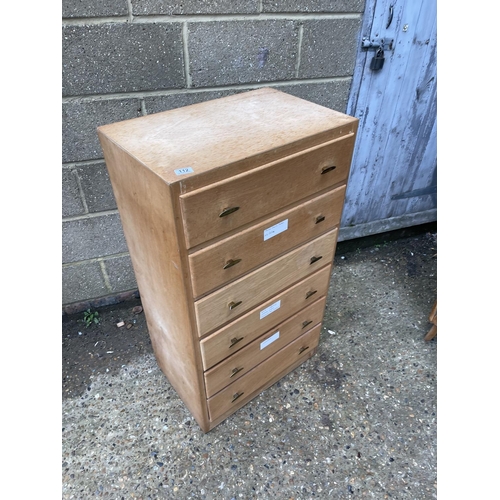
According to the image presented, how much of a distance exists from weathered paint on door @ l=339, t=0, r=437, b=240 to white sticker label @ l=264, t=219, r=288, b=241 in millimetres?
1343

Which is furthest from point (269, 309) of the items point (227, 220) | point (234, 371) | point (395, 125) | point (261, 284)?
point (395, 125)

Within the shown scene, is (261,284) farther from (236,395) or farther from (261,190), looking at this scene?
(236,395)

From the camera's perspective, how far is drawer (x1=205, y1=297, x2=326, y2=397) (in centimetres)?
178

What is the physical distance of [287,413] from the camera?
2.12 m

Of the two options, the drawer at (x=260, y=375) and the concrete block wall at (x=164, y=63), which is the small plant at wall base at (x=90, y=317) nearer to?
the concrete block wall at (x=164, y=63)

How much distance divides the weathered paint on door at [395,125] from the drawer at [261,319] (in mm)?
1185

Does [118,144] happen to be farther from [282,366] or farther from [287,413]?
[287,413]

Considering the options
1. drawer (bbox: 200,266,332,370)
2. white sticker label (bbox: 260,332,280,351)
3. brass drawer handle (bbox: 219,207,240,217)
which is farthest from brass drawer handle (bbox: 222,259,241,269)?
white sticker label (bbox: 260,332,280,351)

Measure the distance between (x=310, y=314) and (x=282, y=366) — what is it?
37cm

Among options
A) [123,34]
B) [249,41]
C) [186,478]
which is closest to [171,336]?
[186,478]

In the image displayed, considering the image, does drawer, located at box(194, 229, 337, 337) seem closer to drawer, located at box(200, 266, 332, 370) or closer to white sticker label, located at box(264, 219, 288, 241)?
drawer, located at box(200, 266, 332, 370)

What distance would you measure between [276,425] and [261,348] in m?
0.49

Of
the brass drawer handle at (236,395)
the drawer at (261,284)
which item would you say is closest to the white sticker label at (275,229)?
the drawer at (261,284)

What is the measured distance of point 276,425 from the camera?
2.07m
